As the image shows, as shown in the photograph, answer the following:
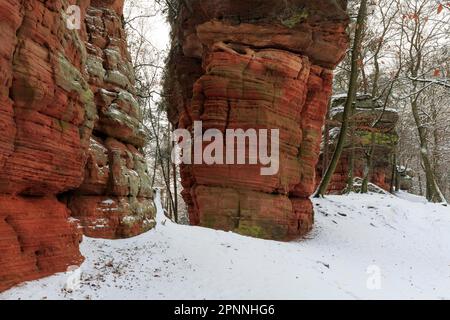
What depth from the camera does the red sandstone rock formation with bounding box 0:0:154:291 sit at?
5.73m

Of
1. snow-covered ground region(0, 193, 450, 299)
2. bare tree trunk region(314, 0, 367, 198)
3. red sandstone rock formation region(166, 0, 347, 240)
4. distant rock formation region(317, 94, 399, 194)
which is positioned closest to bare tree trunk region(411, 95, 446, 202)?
distant rock formation region(317, 94, 399, 194)

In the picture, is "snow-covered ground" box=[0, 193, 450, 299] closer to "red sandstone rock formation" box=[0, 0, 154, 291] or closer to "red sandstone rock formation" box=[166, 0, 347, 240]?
"red sandstone rock formation" box=[0, 0, 154, 291]

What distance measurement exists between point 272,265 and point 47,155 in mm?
5816

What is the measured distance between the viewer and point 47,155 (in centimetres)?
648

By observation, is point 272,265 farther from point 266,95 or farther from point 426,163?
point 426,163

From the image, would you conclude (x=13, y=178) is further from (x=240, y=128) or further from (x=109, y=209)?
(x=240, y=128)

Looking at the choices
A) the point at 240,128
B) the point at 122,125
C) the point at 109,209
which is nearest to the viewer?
the point at 109,209

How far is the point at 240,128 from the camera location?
13.3 metres

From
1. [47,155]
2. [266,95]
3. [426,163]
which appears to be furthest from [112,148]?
[426,163]

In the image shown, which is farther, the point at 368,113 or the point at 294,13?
the point at 368,113

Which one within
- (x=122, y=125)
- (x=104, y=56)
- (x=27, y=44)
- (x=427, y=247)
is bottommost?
(x=427, y=247)
